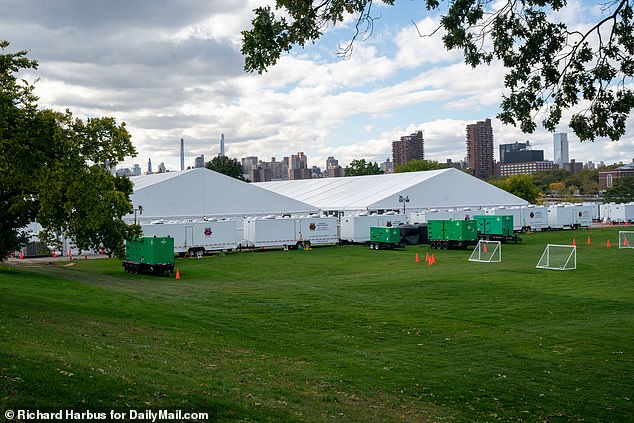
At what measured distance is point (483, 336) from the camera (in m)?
18.7

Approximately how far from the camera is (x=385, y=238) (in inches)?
2127

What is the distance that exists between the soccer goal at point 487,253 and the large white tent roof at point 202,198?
79.8ft

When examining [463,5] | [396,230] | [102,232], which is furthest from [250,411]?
[396,230]

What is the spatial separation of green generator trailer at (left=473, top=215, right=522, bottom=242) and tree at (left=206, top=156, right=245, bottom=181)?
228 ft

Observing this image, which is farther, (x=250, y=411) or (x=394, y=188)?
(x=394, y=188)

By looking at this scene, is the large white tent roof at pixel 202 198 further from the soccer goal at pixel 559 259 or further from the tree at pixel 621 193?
the tree at pixel 621 193

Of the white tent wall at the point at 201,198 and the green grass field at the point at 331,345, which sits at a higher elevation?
the white tent wall at the point at 201,198

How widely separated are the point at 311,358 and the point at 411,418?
199 inches

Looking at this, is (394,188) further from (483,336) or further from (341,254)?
(483,336)

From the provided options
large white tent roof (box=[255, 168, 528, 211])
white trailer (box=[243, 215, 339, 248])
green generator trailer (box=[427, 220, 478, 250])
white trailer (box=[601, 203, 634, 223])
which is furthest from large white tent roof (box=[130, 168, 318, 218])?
white trailer (box=[601, 203, 634, 223])

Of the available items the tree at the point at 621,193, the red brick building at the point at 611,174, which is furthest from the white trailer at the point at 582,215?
the red brick building at the point at 611,174

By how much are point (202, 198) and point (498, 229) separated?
26.6m

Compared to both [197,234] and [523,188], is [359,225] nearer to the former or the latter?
[197,234]

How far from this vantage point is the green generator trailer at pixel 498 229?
184ft
